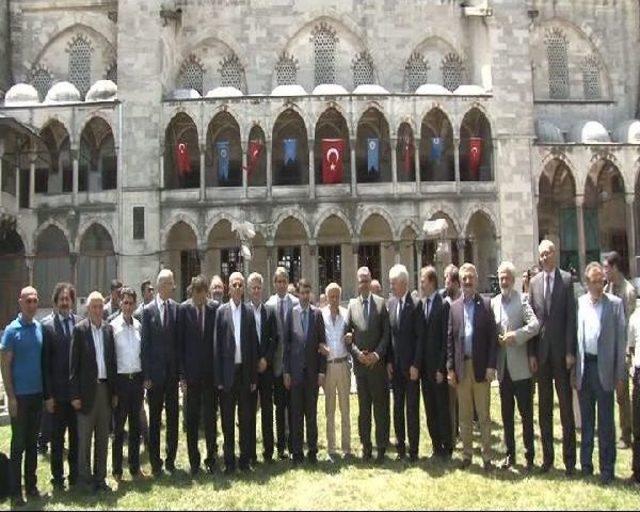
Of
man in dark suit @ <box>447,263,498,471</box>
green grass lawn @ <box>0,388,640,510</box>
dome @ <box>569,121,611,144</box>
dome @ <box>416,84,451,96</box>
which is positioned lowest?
green grass lawn @ <box>0,388,640,510</box>

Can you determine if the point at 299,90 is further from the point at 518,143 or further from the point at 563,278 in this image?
the point at 563,278

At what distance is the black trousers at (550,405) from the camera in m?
8.90

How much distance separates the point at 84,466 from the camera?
8.74 metres

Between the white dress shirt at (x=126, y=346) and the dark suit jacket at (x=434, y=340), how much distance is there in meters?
3.96

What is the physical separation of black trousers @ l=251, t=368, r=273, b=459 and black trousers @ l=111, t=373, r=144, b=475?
1604mm

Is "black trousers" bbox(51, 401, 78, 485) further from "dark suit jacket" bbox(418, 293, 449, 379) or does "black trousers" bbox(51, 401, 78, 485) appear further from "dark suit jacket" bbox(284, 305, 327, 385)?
"dark suit jacket" bbox(418, 293, 449, 379)

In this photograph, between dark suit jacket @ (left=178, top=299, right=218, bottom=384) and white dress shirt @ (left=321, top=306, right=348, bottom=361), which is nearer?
dark suit jacket @ (left=178, top=299, right=218, bottom=384)

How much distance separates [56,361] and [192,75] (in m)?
25.8

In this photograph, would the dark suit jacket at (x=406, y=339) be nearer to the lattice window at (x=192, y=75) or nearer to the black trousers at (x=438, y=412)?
the black trousers at (x=438, y=412)

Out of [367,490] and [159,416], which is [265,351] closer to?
[159,416]

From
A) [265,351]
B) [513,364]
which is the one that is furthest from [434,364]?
[265,351]

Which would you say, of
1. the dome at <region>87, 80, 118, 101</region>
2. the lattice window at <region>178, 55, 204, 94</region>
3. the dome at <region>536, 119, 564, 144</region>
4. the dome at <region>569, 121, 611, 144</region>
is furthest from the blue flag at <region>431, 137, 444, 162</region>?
the dome at <region>87, 80, 118, 101</region>

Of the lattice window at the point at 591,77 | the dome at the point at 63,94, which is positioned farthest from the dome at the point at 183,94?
the lattice window at the point at 591,77

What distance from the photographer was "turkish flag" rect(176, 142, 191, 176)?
28625 mm
